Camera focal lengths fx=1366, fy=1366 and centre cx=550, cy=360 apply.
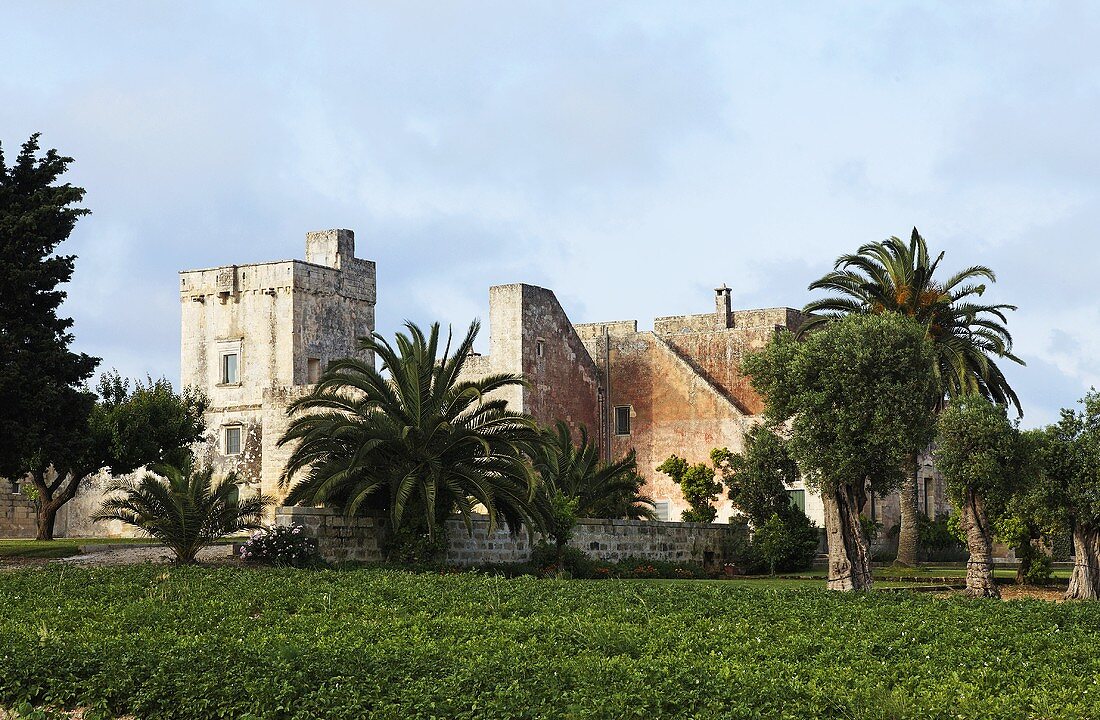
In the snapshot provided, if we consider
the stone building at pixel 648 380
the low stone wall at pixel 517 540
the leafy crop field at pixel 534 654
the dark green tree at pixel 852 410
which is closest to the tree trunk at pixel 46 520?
the stone building at pixel 648 380

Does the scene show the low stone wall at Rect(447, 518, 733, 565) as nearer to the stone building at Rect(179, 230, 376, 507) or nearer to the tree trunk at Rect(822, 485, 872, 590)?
the tree trunk at Rect(822, 485, 872, 590)

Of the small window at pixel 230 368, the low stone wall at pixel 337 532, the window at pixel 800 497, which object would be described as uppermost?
the small window at pixel 230 368

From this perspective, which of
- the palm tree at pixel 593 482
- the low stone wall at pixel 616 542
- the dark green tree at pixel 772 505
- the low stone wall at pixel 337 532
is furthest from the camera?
the palm tree at pixel 593 482

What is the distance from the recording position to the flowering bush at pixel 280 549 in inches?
954

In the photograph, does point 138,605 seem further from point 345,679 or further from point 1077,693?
point 1077,693

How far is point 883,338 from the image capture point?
23.9 metres

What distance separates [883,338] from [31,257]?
15.8 m

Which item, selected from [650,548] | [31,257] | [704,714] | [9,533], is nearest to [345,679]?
[704,714]

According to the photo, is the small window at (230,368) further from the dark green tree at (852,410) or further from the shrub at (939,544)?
the dark green tree at (852,410)

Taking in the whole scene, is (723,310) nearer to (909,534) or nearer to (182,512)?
(909,534)

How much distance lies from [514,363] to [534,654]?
3051 cm

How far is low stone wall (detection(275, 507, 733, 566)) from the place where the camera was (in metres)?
25.2

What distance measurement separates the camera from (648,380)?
45.7 meters

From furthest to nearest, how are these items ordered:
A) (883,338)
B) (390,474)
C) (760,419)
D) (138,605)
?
(760,419) → (390,474) → (883,338) → (138,605)
